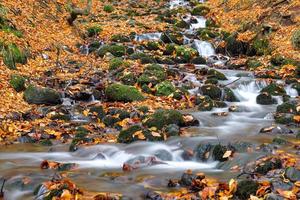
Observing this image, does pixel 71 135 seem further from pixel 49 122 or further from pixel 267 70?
pixel 267 70

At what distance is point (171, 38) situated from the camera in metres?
19.8

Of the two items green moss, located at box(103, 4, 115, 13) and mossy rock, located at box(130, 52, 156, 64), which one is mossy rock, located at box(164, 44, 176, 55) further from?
green moss, located at box(103, 4, 115, 13)

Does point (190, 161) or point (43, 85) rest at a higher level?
point (43, 85)

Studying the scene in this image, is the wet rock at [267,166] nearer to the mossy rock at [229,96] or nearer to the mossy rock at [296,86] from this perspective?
the mossy rock at [229,96]

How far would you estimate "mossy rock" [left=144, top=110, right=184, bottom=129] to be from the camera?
937 cm

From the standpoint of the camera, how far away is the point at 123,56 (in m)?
16.8

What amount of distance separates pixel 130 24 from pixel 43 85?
411 inches

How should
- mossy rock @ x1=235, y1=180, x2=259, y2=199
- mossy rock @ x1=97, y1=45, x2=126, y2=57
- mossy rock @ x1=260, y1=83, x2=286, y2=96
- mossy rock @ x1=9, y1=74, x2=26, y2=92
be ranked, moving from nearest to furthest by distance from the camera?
mossy rock @ x1=235, y1=180, x2=259, y2=199 < mossy rock @ x1=9, y1=74, x2=26, y2=92 < mossy rock @ x1=260, y1=83, x2=286, y2=96 < mossy rock @ x1=97, y1=45, x2=126, y2=57

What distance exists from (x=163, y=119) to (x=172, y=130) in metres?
0.50

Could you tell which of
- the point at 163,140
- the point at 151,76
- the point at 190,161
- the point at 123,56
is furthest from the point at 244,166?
the point at 123,56

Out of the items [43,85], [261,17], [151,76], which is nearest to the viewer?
[43,85]

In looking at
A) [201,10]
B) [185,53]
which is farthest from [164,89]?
[201,10]

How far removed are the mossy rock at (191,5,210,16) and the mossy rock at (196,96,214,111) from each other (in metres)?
13.7

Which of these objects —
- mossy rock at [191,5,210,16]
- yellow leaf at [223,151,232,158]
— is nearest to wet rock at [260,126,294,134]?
yellow leaf at [223,151,232,158]
